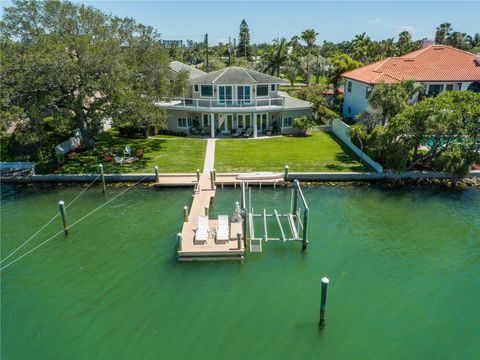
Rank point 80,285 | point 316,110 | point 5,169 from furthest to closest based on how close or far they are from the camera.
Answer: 1. point 316,110
2. point 5,169
3. point 80,285

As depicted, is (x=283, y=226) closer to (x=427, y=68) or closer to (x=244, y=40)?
(x=427, y=68)

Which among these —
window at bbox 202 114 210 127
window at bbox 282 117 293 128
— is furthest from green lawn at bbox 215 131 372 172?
window at bbox 202 114 210 127

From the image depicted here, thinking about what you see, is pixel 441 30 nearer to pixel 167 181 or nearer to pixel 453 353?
pixel 167 181

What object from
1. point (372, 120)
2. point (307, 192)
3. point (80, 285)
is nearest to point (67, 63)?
point (80, 285)

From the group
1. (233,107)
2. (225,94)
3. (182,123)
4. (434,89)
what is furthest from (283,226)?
(434,89)

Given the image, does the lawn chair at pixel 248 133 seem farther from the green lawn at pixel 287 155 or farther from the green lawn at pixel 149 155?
the green lawn at pixel 149 155

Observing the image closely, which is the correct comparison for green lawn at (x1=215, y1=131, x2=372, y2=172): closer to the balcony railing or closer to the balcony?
the balcony
